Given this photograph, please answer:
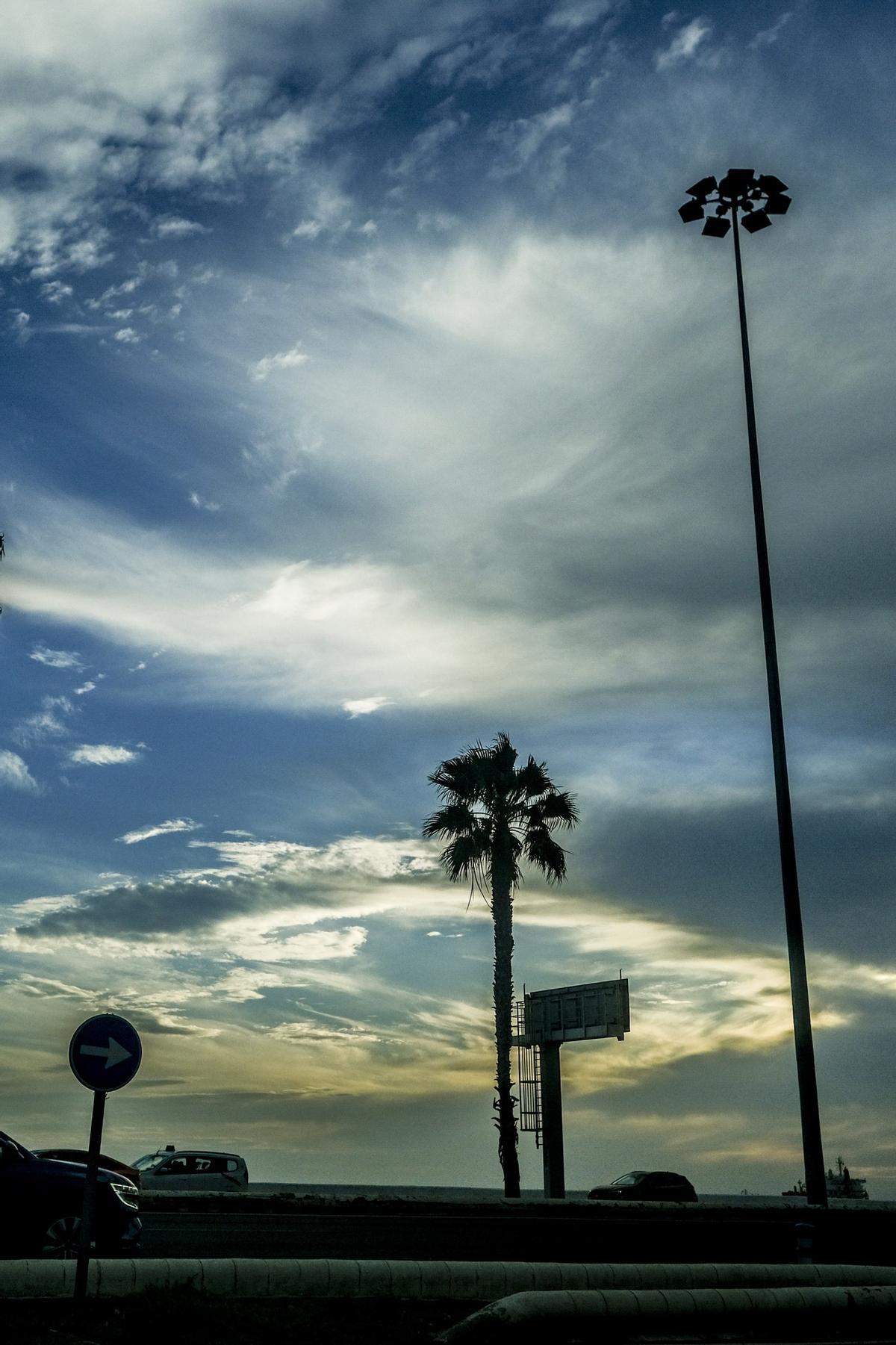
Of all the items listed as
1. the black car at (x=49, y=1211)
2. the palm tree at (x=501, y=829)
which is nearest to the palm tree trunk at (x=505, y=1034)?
the palm tree at (x=501, y=829)

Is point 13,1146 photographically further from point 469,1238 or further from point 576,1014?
point 576,1014

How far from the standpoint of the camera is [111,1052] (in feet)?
37.0

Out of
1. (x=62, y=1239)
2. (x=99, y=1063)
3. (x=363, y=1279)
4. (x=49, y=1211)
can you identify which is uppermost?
(x=99, y=1063)

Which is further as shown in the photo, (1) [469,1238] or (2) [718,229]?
(2) [718,229]

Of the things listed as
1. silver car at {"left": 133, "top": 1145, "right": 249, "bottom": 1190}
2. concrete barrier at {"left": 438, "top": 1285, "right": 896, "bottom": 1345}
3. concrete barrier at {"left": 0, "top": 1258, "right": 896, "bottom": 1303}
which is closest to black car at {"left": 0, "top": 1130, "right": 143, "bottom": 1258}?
concrete barrier at {"left": 0, "top": 1258, "right": 896, "bottom": 1303}

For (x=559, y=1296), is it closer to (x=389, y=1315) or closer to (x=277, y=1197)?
(x=389, y=1315)

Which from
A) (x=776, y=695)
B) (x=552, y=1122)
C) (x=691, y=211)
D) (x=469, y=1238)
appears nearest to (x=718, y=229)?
(x=691, y=211)

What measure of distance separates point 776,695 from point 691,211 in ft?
35.8

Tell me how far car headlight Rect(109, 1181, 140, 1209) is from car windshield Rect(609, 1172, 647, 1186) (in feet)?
55.4

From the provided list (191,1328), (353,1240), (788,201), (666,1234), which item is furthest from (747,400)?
(191,1328)

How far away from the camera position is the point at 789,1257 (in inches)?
684

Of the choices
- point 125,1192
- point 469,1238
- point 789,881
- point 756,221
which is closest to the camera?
point 469,1238

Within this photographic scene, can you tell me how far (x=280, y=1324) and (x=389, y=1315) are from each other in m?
1.23

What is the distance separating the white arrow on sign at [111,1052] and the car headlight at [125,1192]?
470 centimetres
